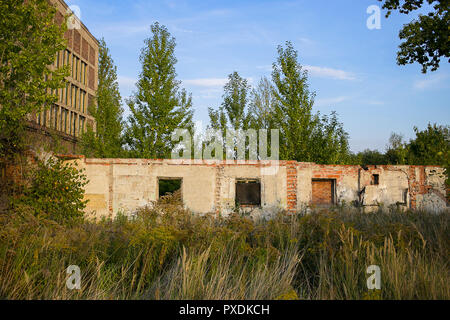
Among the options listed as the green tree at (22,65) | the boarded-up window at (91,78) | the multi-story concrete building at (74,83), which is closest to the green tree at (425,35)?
the green tree at (22,65)

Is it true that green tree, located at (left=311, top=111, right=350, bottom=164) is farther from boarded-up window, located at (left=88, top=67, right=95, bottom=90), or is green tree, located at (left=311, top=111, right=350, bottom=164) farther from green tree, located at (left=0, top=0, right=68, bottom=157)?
boarded-up window, located at (left=88, top=67, right=95, bottom=90)

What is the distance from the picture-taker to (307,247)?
18.4 ft

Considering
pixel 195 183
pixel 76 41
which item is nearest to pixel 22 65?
pixel 195 183

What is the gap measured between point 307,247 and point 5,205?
811 centimetres

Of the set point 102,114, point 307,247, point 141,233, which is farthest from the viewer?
point 102,114

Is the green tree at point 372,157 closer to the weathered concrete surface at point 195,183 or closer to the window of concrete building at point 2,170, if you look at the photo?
the weathered concrete surface at point 195,183

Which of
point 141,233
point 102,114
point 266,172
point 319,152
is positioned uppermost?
point 102,114

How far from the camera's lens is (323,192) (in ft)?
49.5

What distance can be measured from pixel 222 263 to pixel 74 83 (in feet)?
92.9

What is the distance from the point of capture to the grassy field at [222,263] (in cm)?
407

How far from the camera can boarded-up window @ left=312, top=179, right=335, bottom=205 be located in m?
15.1

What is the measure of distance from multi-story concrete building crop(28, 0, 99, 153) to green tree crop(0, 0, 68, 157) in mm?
16391
